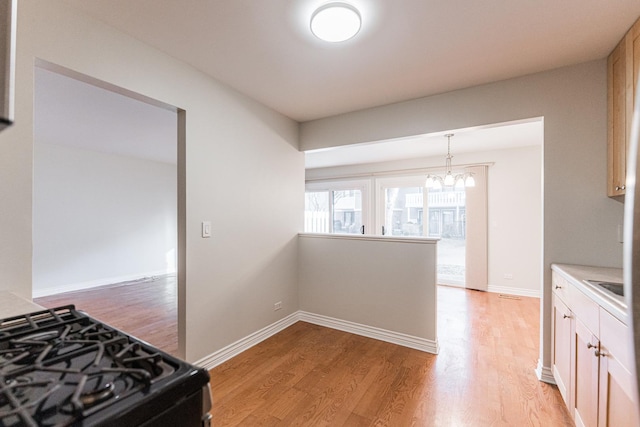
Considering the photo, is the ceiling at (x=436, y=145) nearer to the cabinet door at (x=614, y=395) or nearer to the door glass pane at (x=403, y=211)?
the door glass pane at (x=403, y=211)

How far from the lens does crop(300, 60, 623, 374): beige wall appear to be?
198cm

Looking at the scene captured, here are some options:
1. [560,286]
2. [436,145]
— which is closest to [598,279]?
[560,286]

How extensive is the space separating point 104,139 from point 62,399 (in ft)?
15.6

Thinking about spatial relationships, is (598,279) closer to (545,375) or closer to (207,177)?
(545,375)

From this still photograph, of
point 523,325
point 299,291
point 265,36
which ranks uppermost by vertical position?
point 265,36

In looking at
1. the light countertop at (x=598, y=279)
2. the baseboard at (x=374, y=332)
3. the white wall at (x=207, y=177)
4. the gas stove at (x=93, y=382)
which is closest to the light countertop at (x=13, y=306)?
the white wall at (x=207, y=177)

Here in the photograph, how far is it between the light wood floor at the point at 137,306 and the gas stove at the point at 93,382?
2.03m

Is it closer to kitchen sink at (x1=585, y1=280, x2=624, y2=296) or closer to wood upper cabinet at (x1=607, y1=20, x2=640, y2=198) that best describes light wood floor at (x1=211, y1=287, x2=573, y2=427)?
kitchen sink at (x1=585, y1=280, x2=624, y2=296)

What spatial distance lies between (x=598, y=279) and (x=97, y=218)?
6.61 meters

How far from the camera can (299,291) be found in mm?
3396

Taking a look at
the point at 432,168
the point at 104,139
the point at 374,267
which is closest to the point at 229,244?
the point at 374,267

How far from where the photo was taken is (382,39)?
180 cm

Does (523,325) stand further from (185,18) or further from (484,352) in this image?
(185,18)

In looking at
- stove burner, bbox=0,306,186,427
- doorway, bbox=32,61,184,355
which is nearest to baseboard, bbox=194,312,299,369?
doorway, bbox=32,61,184,355
